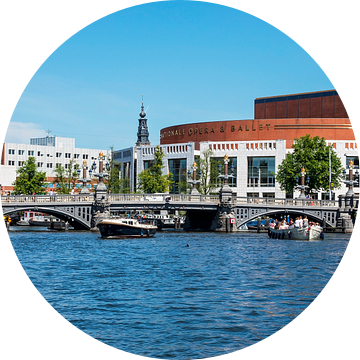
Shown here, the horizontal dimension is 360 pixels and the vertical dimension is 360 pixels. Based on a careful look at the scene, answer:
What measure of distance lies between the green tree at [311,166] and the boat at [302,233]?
25.5 metres

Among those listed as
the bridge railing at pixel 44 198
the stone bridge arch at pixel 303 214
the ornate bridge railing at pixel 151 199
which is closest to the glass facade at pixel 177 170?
the ornate bridge railing at pixel 151 199

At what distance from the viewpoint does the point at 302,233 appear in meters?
68.1

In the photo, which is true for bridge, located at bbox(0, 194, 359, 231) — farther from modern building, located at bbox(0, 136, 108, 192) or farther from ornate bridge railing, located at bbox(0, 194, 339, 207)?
modern building, located at bbox(0, 136, 108, 192)

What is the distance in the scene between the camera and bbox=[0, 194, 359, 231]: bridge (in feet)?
265

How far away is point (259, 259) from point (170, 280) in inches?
513

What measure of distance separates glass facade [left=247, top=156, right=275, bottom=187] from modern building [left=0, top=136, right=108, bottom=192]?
55375mm

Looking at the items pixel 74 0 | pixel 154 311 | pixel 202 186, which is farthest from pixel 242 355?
pixel 202 186

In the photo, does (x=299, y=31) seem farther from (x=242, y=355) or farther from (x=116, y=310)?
(x=116, y=310)

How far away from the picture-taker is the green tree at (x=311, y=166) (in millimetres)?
95750

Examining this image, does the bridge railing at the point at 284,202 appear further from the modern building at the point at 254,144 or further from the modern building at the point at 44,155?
the modern building at the point at 44,155

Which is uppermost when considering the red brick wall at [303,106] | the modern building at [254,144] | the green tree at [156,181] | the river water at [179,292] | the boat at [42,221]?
the red brick wall at [303,106]

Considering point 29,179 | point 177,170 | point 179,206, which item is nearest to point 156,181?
point 179,206

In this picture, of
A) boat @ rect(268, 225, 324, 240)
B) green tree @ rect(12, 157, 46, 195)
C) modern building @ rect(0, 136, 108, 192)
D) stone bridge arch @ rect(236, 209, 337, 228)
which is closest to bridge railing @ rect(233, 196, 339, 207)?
stone bridge arch @ rect(236, 209, 337, 228)

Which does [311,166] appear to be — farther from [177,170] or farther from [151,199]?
[177,170]
